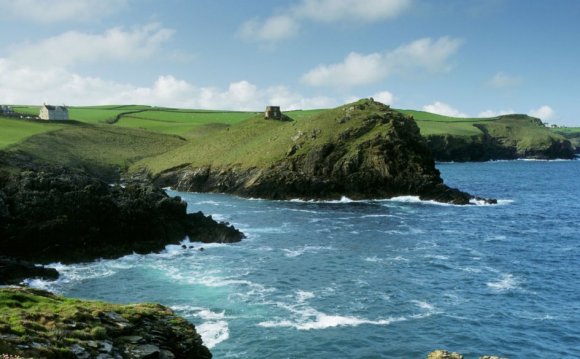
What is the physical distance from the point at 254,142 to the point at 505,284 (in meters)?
109

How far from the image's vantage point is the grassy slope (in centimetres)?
13412

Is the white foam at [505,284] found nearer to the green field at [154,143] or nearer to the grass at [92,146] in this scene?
the green field at [154,143]

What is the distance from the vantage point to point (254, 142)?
155375mm

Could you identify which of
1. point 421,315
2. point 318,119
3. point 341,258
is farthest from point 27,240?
point 318,119

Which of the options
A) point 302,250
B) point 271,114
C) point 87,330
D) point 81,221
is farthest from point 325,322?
point 271,114

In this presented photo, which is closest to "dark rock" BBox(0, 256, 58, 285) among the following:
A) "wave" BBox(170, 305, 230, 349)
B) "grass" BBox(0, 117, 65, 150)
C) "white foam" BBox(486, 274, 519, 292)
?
"wave" BBox(170, 305, 230, 349)

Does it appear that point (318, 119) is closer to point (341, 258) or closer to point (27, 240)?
point (341, 258)

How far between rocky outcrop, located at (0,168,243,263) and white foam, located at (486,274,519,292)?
36.7m

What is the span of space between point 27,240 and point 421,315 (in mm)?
45292

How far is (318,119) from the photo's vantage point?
146 metres

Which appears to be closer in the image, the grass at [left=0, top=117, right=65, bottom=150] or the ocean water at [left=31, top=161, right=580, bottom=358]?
the ocean water at [left=31, top=161, right=580, bottom=358]

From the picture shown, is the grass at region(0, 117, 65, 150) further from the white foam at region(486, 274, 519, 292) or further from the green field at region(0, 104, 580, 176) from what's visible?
the white foam at region(486, 274, 519, 292)

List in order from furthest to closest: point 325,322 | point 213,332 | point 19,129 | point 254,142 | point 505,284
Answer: point 19,129 → point 254,142 → point 505,284 → point 325,322 → point 213,332

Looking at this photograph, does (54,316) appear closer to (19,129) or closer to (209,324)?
(209,324)
